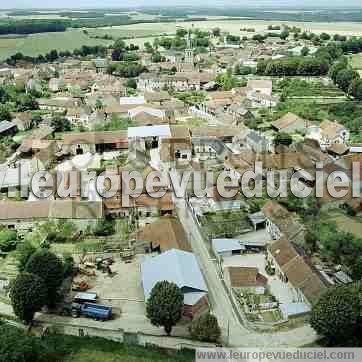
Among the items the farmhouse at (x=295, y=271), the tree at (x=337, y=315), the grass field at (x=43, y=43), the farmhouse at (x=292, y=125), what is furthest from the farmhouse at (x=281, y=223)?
the grass field at (x=43, y=43)

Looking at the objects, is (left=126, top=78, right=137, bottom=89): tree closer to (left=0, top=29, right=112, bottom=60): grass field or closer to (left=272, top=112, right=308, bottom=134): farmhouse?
(left=272, top=112, right=308, bottom=134): farmhouse

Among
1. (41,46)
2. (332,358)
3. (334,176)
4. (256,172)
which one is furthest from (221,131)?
(41,46)

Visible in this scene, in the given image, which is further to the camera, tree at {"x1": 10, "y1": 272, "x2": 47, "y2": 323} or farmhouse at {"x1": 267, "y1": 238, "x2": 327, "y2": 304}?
farmhouse at {"x1": 267, "y1": 238, "x2": 327, "y2": 304}

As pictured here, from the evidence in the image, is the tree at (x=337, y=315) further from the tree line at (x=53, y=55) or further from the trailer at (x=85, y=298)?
the tree line at (x=53, y=55)

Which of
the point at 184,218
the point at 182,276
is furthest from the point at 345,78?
the point at 182,276

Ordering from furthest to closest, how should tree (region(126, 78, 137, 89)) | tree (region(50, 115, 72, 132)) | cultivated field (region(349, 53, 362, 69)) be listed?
cultivated field (region(349, 53, 362, 69)), tree (region(126, 78, 137, 89)), tree (region(50, 115, 72, 132))

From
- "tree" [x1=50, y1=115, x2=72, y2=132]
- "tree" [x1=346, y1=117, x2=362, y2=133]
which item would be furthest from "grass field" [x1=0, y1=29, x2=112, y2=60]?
"tree" [x1=346, y1=117, x2=362, y2=133]

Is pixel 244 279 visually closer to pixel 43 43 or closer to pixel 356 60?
pixel 356 60
